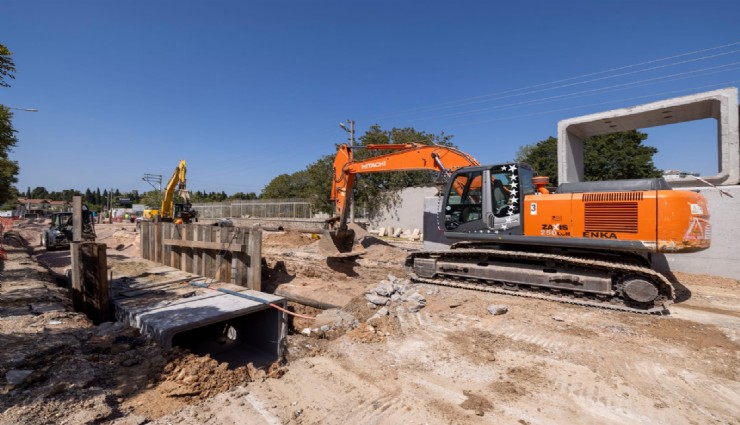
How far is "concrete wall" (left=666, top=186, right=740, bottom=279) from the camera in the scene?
8297mm

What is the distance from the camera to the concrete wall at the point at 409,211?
22984 mm

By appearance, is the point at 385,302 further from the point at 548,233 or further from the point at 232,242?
the point at 232,242

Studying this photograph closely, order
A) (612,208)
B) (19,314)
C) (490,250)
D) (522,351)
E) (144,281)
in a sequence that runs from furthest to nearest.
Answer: (144,281)
(490,250)
(612,208)
(19,314)
(522,351)

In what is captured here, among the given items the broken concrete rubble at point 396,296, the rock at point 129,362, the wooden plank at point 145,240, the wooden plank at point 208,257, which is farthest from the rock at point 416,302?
the wooden plank at point 145,240

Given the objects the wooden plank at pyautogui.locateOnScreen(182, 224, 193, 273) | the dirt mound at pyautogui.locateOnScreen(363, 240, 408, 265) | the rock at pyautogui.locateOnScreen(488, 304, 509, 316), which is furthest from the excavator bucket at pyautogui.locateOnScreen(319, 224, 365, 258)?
the rock at pyautogui.locateOnScreen(488, 304, 509, 316)

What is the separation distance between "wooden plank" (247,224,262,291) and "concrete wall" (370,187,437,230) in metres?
15.1

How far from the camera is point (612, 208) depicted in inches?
235

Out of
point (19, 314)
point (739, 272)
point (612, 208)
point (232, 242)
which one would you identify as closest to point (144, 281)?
point (232, 242)

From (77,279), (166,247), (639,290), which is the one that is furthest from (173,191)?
(639,290)

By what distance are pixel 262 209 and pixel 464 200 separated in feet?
93.2

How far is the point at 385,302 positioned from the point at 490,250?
238 cm

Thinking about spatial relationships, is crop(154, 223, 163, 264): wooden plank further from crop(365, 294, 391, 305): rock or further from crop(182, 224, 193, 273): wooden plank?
crop(365, 294, 391, 305): rock

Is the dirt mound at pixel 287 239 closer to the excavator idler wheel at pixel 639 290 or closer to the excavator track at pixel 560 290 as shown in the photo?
the excavator track at pixel 560 290

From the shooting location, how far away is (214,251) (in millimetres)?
9219
